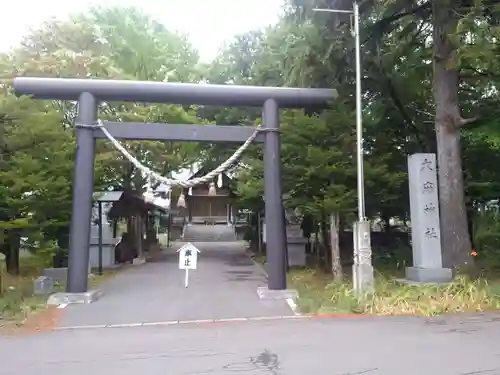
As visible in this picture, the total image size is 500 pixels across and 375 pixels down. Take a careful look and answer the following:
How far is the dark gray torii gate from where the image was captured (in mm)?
12359

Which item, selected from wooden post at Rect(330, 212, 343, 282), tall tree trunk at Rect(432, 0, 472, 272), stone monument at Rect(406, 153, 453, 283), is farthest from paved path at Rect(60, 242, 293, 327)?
tall tree trunk at Rect(432, 0, 472, 272)

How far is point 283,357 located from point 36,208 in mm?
8319

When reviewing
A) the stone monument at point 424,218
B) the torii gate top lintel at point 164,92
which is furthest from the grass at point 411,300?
the torii gate top lintel at point 164,92

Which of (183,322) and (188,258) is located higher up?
(188,258)

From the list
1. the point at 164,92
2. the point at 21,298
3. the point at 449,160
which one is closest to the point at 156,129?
the point at 164,92

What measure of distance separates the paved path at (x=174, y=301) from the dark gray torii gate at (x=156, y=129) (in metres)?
1.01

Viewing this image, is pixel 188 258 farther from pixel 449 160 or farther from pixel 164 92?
pixel 449 160

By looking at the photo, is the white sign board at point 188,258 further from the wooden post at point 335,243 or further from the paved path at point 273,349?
the wooden post at point 335,243

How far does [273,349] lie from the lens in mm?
7598

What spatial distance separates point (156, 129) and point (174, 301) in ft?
13.6

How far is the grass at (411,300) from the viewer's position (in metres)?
10.5

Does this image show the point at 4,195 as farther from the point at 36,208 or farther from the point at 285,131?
the point at 285,131

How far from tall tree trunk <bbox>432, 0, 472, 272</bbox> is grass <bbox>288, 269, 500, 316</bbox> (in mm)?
1610

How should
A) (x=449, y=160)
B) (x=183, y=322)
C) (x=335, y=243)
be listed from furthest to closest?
(x=335, y=243) → (x=449, y=160) → (x=183, y=322)
